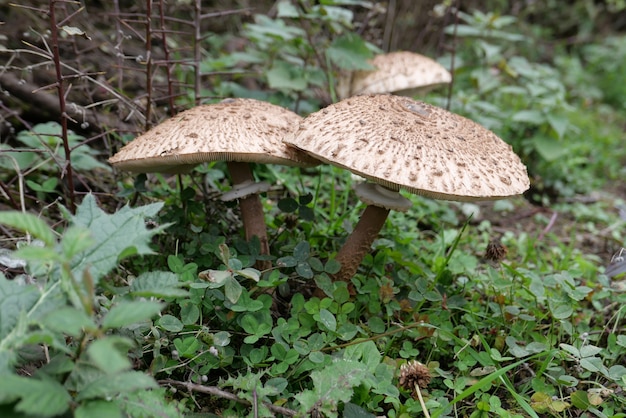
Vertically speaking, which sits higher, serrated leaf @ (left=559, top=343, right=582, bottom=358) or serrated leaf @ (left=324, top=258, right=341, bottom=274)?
serrated leaf @ (left=324, top=258, right=341, bottom=274)

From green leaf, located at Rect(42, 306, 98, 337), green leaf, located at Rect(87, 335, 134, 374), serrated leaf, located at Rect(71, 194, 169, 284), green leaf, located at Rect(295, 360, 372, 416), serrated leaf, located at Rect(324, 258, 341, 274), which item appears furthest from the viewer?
serrated leaf, located at Rect(324, 258, 341, 274)

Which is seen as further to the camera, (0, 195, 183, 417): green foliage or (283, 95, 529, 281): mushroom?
(283, 95, 529, 281): mushroom

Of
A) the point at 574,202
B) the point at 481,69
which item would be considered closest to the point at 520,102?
the point at 481,69

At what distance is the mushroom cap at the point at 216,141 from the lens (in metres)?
2.14


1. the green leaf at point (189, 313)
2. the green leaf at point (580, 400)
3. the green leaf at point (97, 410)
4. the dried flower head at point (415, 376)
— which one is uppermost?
the green leaf at point (97, 410)

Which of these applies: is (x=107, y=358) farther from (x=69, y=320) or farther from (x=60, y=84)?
(x=60, y=84)

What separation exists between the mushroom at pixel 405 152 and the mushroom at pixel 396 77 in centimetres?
159

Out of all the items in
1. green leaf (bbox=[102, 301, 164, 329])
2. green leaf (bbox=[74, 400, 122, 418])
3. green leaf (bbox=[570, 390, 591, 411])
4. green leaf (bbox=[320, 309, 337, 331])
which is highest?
green leaf (bbox=[102, 301, 164, 329])

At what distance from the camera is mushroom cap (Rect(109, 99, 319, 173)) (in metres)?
2.14

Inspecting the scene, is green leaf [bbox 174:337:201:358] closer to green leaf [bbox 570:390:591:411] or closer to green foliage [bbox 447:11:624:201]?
green leaf [bbox 570:390:591:411]

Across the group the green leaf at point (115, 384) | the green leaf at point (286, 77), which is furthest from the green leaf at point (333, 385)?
the green leaf at point (286, 77)

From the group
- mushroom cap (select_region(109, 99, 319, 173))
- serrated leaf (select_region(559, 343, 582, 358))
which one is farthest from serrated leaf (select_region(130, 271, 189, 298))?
serrated leaf (select_region(559, 343, 582, 358))

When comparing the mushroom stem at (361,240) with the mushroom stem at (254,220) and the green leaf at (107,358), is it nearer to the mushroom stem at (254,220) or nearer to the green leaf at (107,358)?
the mushroom stem at (254,220)

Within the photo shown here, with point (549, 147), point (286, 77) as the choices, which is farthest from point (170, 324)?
point (549, 147)
